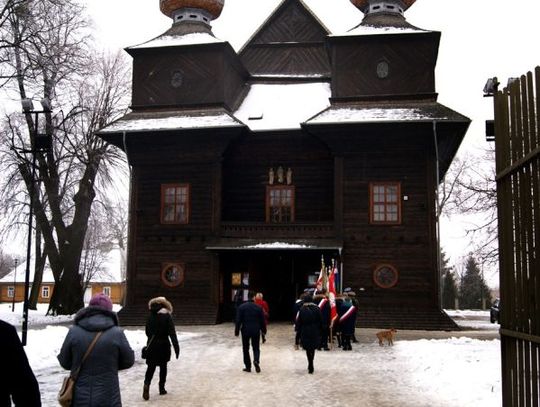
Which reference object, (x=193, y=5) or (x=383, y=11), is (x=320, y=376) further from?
(x=193, y=5)

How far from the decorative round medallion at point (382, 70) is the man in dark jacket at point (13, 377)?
2537 cm

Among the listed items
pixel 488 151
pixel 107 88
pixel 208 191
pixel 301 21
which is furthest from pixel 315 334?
pixel 107 88

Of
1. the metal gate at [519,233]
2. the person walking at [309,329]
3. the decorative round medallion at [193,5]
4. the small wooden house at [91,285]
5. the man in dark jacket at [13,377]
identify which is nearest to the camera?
the man in dark jacket at [13,377]

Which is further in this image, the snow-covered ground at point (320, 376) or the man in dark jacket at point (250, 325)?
the man in dark jacket at point (250, 325)

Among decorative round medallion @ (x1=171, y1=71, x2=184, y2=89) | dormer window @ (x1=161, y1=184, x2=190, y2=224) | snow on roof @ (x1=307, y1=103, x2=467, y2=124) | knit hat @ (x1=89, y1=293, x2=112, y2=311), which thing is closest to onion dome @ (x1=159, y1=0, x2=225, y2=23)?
decorative round medallion @ (x1=171, y1=71, x2=184, y2=89)

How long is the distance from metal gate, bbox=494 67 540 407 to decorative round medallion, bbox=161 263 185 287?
21.2 m

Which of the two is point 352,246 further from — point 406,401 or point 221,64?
point 406,401

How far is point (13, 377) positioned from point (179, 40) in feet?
88.7

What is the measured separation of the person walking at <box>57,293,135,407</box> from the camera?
6168mm

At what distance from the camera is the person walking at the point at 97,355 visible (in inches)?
243

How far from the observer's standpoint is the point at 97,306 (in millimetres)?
6340

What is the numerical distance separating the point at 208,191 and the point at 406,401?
59.1 feet

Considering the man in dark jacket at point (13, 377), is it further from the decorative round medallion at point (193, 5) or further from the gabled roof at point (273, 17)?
the gabled roof at point (273, 17)

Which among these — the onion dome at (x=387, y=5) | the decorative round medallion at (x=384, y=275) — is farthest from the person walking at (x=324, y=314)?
the onion dome at (x=387, y=5)
